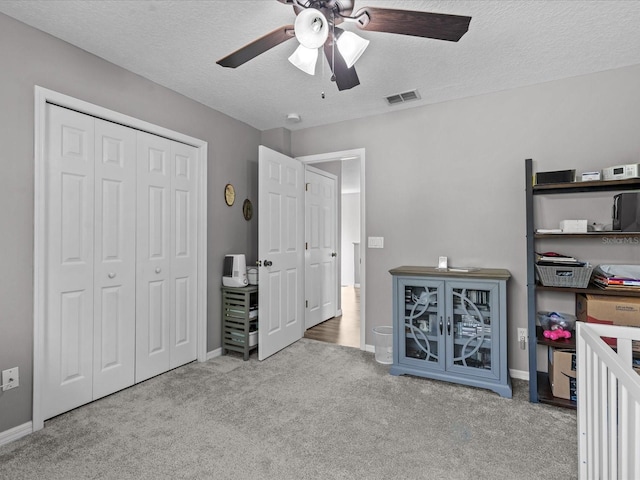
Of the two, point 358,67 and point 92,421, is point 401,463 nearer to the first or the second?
point 92,421

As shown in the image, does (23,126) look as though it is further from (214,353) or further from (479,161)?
(479,161)

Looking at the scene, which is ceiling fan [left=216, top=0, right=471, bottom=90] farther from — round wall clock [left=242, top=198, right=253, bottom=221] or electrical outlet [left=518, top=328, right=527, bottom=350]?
electrical outlet [left=518, top=328, right=527, bottom=350]

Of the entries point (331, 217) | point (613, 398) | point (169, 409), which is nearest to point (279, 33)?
point (613, 398)

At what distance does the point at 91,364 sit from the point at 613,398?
284 centimetres

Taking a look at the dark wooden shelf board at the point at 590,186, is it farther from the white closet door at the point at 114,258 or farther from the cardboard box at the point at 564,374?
the white closet door at the point at 114,258

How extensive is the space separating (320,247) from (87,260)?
2.70 metres

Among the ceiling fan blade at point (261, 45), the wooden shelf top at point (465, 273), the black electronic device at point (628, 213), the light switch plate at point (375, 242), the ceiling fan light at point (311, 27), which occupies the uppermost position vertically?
the ceiling fan blade at point (261, 45)

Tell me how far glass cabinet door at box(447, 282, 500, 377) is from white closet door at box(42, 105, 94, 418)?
8.68 feet

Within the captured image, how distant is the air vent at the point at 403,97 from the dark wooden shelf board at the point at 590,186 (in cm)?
126

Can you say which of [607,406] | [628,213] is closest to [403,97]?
[628,213]

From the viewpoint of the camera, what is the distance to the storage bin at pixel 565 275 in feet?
7.65

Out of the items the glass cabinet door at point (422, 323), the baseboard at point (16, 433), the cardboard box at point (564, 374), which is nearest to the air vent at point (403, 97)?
the glass cabinet door at point (422, 323)

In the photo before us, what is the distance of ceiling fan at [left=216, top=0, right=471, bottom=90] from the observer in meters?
1.43

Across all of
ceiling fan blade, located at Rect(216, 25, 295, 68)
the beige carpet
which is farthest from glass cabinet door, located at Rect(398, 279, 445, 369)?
ceiling fan blade, located at Rect(216, 25, 295, 68)
